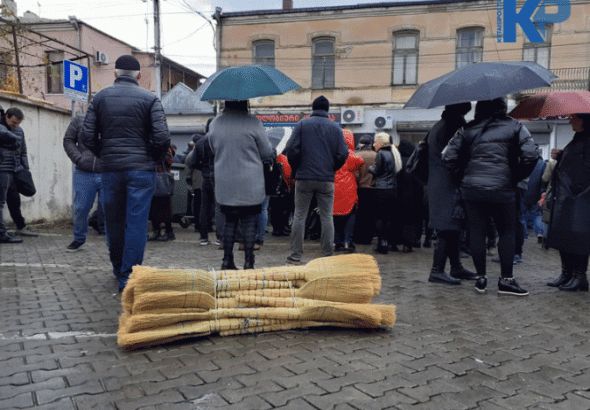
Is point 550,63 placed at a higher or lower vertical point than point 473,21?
lower

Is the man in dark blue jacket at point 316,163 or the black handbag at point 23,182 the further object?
the black handbag at point 23,182

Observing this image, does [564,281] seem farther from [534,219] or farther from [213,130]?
[534,219]

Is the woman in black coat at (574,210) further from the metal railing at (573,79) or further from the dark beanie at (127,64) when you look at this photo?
the metal railing at (573,79)

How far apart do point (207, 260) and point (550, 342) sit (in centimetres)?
429

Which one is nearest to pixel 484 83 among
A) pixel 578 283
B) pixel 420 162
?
pixel 420 162

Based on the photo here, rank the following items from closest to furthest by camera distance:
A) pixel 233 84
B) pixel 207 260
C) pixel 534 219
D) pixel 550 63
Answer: pixel 233 84 < pixel 207 260 < pixel 534 219 < pixel 550 63

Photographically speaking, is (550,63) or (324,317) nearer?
(324,317)

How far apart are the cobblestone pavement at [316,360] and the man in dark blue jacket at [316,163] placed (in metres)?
1.67

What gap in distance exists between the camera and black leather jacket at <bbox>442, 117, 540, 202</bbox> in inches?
193

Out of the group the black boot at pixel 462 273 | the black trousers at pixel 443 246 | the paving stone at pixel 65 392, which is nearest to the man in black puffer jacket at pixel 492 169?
the black trousers at pixel 443 246

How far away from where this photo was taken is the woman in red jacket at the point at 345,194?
25.6 ft

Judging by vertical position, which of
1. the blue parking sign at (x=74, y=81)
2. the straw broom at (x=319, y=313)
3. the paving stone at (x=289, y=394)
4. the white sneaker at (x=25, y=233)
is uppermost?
the blue parking sign at (x=74, y=81)

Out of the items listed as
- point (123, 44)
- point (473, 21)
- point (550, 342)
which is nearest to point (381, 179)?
point (550, 342)

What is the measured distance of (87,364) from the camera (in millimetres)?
3002
